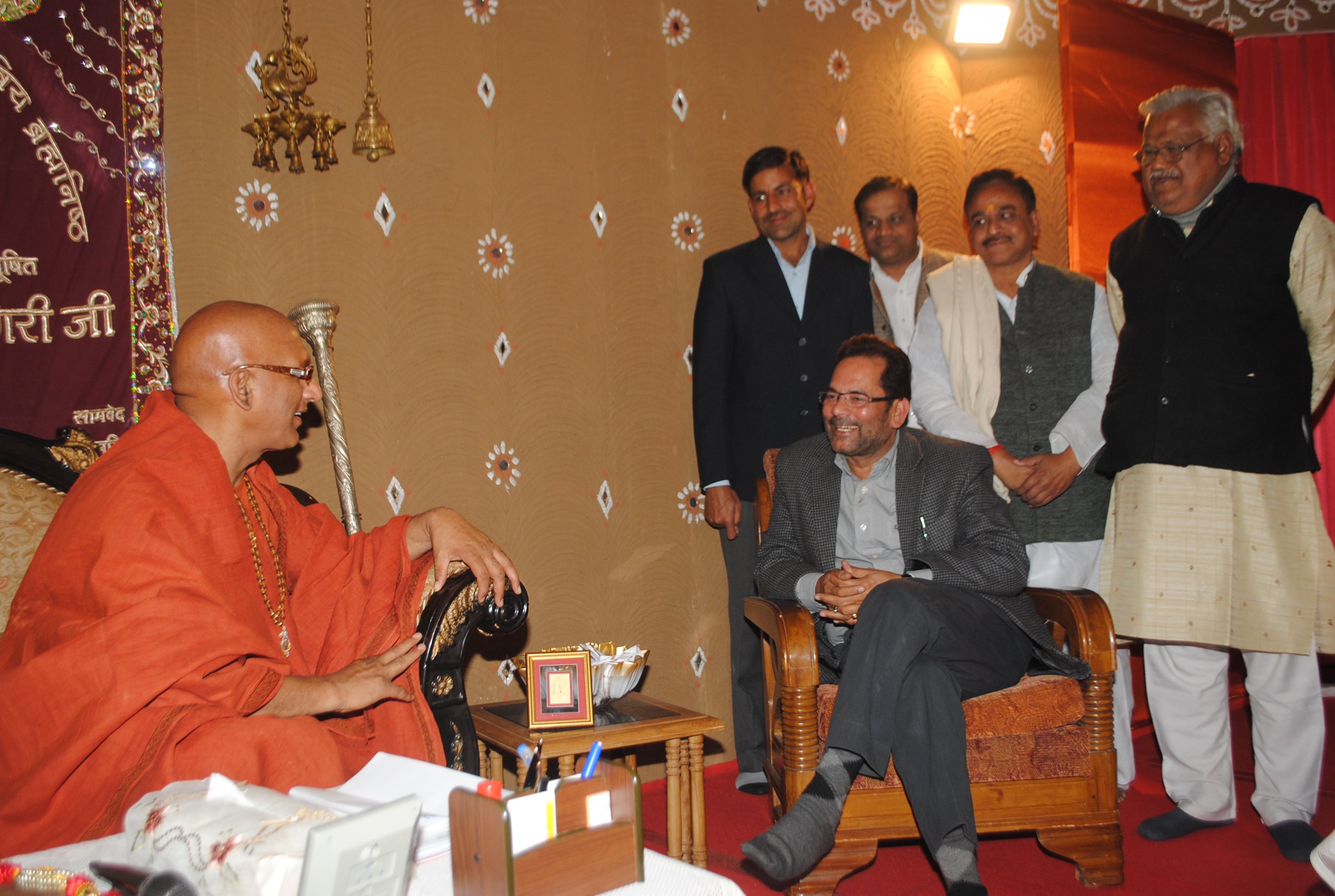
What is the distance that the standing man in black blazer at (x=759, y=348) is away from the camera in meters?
3.55

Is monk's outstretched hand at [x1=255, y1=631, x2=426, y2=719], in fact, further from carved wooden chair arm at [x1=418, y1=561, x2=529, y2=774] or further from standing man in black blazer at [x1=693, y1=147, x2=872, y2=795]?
standing man in black blazer at [x1=693, y1=147, x2=872, y2=795]

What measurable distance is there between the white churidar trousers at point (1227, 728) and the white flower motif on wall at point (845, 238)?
6.46 feet

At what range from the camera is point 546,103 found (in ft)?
11.5

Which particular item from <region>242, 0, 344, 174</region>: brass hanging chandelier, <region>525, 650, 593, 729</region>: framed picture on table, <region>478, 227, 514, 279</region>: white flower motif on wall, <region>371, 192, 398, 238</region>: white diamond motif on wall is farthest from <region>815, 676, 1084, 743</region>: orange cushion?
<region>242, 0, 344, 174</region>: brass hanging chandelier

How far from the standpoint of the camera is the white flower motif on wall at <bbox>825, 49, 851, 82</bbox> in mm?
4078

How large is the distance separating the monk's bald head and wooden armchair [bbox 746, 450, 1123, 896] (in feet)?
4.76

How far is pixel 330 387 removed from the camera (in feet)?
9.70

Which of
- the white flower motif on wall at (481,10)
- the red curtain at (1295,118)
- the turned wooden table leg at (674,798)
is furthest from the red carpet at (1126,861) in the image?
the white flower motif on wall at (481,10)

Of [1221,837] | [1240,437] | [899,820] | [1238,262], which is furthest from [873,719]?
[1238,262]

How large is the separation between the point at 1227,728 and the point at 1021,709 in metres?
0.99

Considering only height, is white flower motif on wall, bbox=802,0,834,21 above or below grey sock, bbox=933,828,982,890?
above

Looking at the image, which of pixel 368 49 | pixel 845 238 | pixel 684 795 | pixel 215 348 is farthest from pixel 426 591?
pixel 845 238

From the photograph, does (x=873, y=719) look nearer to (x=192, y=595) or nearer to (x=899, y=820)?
(x=899, y=820)

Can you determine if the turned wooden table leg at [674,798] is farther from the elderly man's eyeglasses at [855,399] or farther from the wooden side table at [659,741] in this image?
the elderly man's eyeglasses at [855,399]
